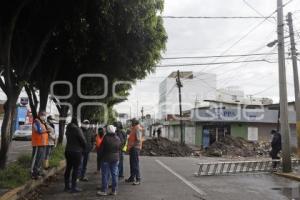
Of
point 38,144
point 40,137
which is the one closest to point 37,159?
point 38,144

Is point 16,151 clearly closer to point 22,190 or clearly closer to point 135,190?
point 135,190

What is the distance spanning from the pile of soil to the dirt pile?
1.97 metres

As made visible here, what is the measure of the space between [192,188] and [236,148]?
1100 inches

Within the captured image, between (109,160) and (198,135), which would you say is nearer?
(109,160)

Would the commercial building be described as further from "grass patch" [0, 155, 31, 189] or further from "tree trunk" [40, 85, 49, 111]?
"grass patch" [0, 155, 31, 189]

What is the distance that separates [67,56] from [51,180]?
535 cm

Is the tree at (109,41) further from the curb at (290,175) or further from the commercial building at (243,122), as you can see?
the commercial building at (243,122)

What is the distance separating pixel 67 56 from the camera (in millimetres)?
17344

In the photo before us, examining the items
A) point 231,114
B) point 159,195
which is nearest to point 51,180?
point 159,195

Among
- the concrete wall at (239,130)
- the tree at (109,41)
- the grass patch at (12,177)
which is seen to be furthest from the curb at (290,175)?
the concrete wall at (239,130)

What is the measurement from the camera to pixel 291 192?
491 inches

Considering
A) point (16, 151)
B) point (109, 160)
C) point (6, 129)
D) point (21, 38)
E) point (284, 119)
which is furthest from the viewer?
point (16, 151)

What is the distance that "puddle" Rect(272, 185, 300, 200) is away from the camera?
11455 mm

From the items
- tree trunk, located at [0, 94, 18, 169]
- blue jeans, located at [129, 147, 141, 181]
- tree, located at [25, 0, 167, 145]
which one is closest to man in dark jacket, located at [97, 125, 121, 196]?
blue jeans, located at [129, 147, 141, 181]
